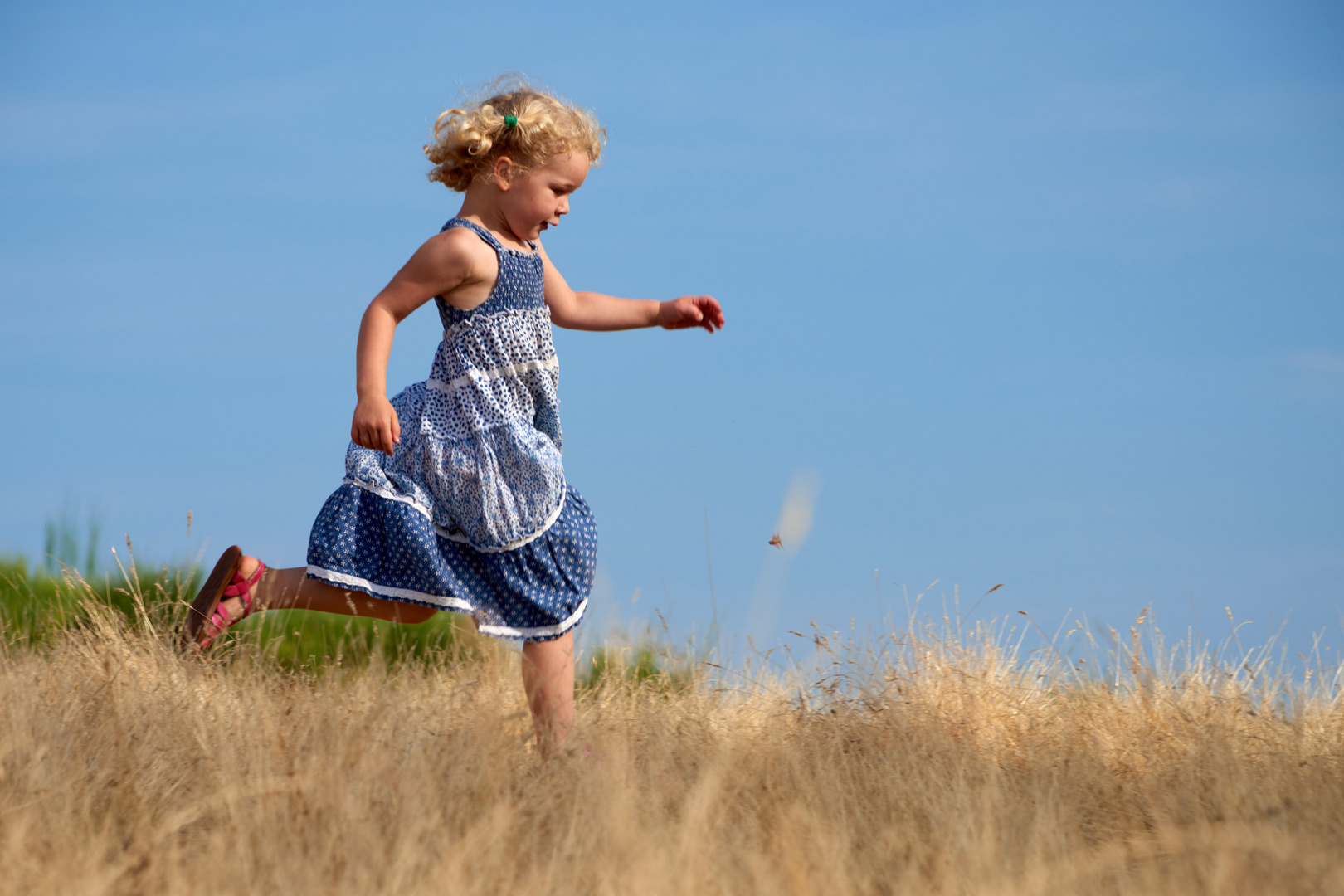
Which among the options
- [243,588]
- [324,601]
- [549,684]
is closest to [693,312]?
[549,684]

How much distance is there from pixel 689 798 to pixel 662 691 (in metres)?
2.56

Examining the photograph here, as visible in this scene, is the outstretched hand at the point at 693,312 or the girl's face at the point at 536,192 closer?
the girl's face at the point at 536,192

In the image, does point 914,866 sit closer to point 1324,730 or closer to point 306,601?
point 306,601

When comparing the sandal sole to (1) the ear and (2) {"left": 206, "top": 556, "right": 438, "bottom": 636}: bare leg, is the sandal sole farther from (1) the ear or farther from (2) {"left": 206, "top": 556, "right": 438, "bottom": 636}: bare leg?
(1) the ear

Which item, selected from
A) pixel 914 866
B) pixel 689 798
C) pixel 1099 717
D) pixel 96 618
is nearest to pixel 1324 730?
pixel 1099 717

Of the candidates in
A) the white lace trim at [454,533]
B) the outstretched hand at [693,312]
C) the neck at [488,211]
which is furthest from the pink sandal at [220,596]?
the outstretched hand at [693,312]

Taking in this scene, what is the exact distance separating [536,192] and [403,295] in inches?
21.2

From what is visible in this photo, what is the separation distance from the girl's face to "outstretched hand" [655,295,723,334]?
0.58 metres

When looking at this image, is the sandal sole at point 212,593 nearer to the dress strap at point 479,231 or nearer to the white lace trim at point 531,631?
the white lace trim at point 531,631

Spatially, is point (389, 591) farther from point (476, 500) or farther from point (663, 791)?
point (663, 791)

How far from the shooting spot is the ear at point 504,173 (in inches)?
140

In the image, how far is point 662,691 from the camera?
523cm

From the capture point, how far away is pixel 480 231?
3.46m

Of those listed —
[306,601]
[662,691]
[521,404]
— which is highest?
[521,404]
